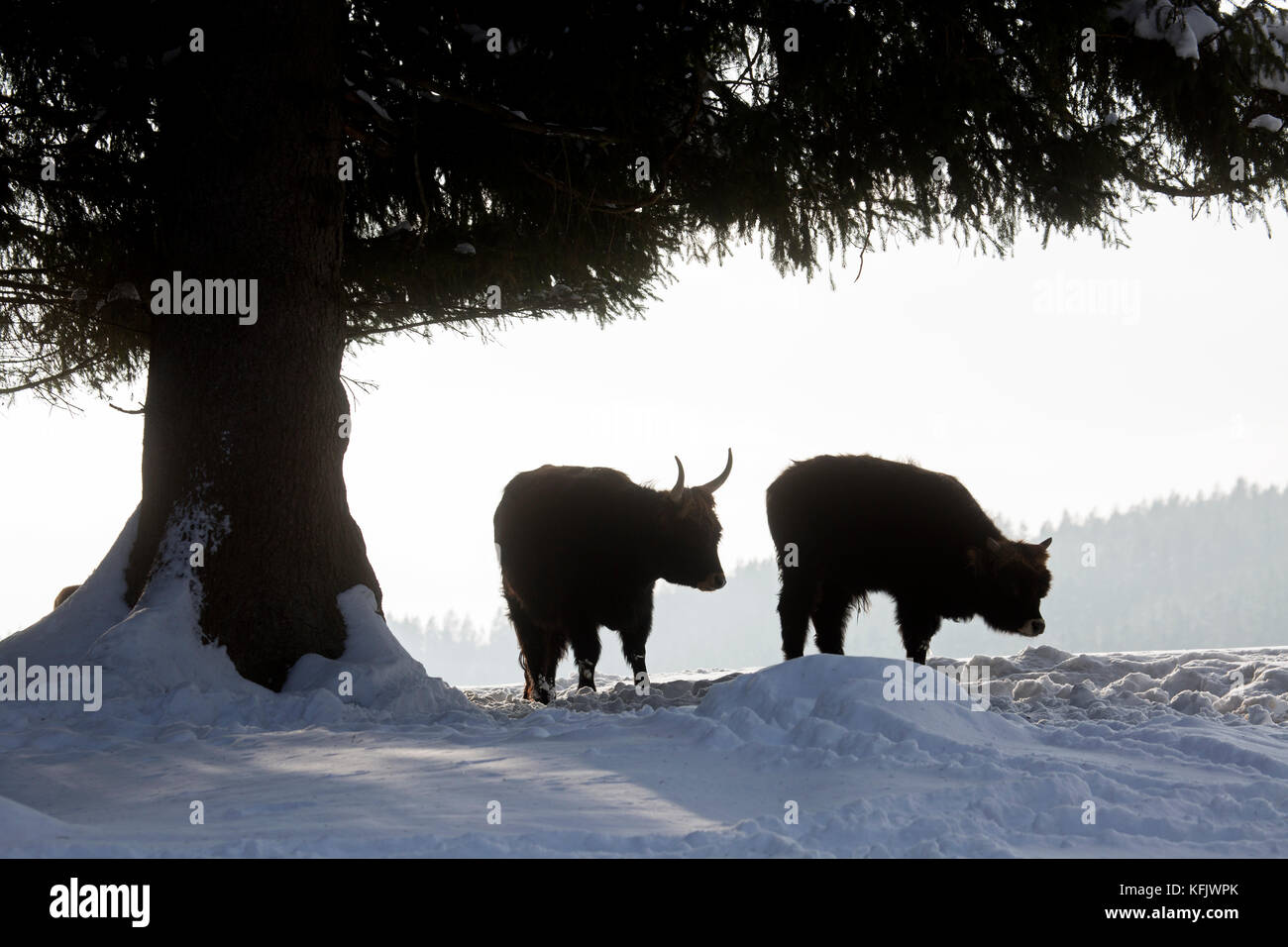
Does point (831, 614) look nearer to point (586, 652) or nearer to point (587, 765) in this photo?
point (586, 652)

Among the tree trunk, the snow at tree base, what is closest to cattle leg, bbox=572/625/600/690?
the snow at tree base

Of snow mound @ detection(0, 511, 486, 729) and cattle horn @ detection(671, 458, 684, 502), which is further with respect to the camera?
cattle horn @ detection(671, 458, 684, 502)

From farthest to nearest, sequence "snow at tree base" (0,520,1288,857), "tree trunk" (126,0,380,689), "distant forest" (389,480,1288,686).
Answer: "distant forest" (389,480,1288,686) < "tree trunk" (126,0,380,689) < "snow at tree base" (0,520,1288,857)

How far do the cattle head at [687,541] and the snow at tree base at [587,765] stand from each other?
5.97ft

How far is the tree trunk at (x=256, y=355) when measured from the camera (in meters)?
7.35

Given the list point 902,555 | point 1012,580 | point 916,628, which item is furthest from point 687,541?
point 1012,580

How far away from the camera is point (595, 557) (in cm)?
919

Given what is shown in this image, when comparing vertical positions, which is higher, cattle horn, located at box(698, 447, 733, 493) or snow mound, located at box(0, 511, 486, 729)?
cattle horn, located at box(698, 447, 733, 493)

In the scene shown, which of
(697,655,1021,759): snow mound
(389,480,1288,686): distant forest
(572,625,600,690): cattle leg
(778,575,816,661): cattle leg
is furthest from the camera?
(389,480,1288,686): distant forest

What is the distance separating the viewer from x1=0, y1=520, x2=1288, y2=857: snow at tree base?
154 inches

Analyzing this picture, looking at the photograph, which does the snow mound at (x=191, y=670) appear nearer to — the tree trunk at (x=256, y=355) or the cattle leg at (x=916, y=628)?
the tree trunk at (x=256, y=355)

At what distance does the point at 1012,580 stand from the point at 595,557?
3610 mm

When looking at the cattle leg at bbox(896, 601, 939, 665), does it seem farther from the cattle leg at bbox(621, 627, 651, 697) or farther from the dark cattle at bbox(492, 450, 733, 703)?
the cattle leg at bbox(621, 627, 651, 697)
